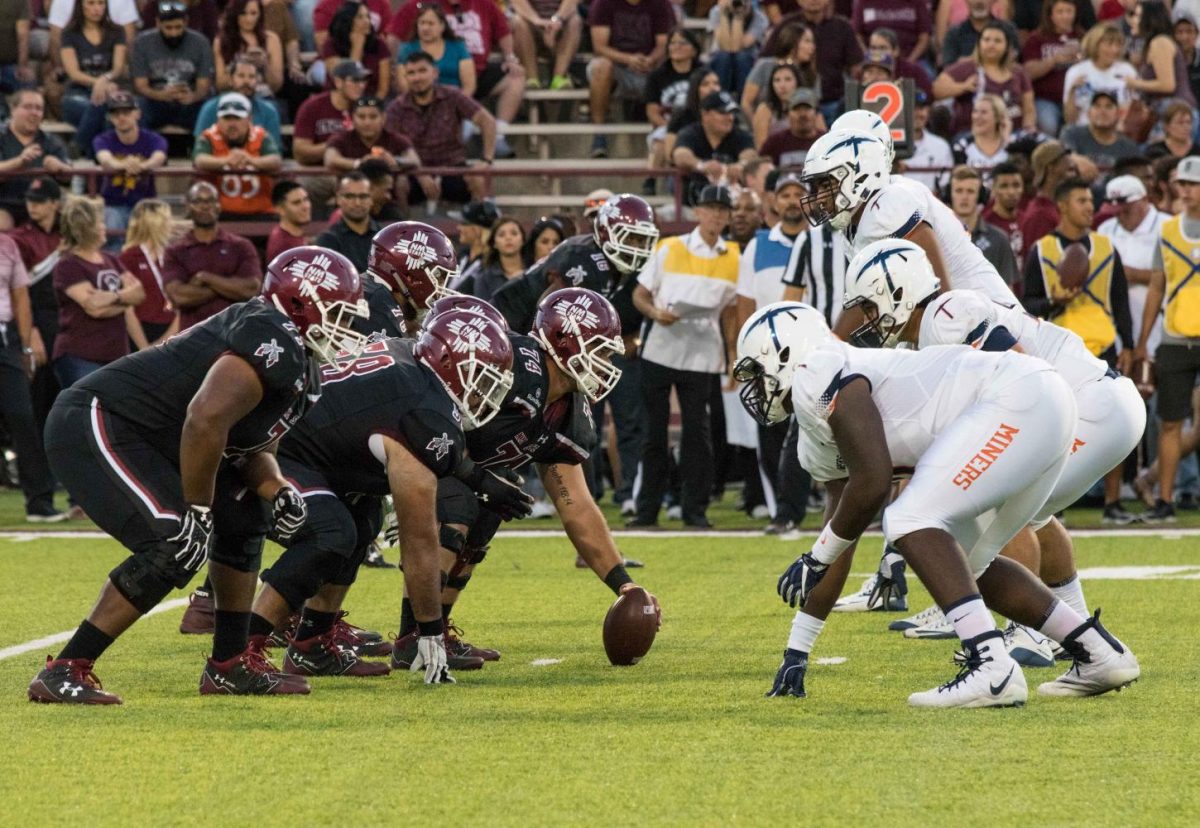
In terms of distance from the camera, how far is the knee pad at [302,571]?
21.4ft

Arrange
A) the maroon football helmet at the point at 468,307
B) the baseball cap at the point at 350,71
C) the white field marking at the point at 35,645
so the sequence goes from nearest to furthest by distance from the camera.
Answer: the maroon football helmet at the point at 468,307 → the white field marking at the point at 35,645 → the baseball cap at the point at 350,71

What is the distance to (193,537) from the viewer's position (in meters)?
5.87

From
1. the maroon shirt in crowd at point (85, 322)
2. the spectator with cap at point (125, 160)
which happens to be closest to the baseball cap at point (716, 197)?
the maroon shirt in crowd at point (85, 322)

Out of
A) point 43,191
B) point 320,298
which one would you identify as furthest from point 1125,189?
point 320,298

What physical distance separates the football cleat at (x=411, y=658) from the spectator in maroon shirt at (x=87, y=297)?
20.1 feet

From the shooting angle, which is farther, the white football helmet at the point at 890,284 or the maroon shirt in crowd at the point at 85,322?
the maroon shirt in crowd at the point at 85,322

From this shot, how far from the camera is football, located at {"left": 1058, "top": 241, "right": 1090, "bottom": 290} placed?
1179 centimetres

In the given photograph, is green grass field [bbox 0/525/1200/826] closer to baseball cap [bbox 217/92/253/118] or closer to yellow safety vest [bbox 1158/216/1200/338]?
yellow safety vest [bbox 1158/216/1200/338]

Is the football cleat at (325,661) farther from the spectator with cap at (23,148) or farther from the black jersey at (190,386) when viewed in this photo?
the spectator with cap at (23,148)

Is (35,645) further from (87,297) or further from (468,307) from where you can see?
(87,297)

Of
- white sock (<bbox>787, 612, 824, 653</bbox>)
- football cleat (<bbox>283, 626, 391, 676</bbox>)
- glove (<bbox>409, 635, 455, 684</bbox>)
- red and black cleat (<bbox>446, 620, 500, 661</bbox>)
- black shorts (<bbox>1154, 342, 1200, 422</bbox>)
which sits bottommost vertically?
black shorts (<bbox>1154, 342, 1200, 422</bbox>)

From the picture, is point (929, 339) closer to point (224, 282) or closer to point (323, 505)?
point (323, 505)

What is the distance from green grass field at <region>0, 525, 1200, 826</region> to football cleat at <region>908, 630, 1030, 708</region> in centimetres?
12

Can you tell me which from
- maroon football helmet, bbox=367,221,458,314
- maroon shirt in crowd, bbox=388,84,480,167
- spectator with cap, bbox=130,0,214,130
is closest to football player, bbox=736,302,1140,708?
maroon football helmet, bbox=367,221,458,314
